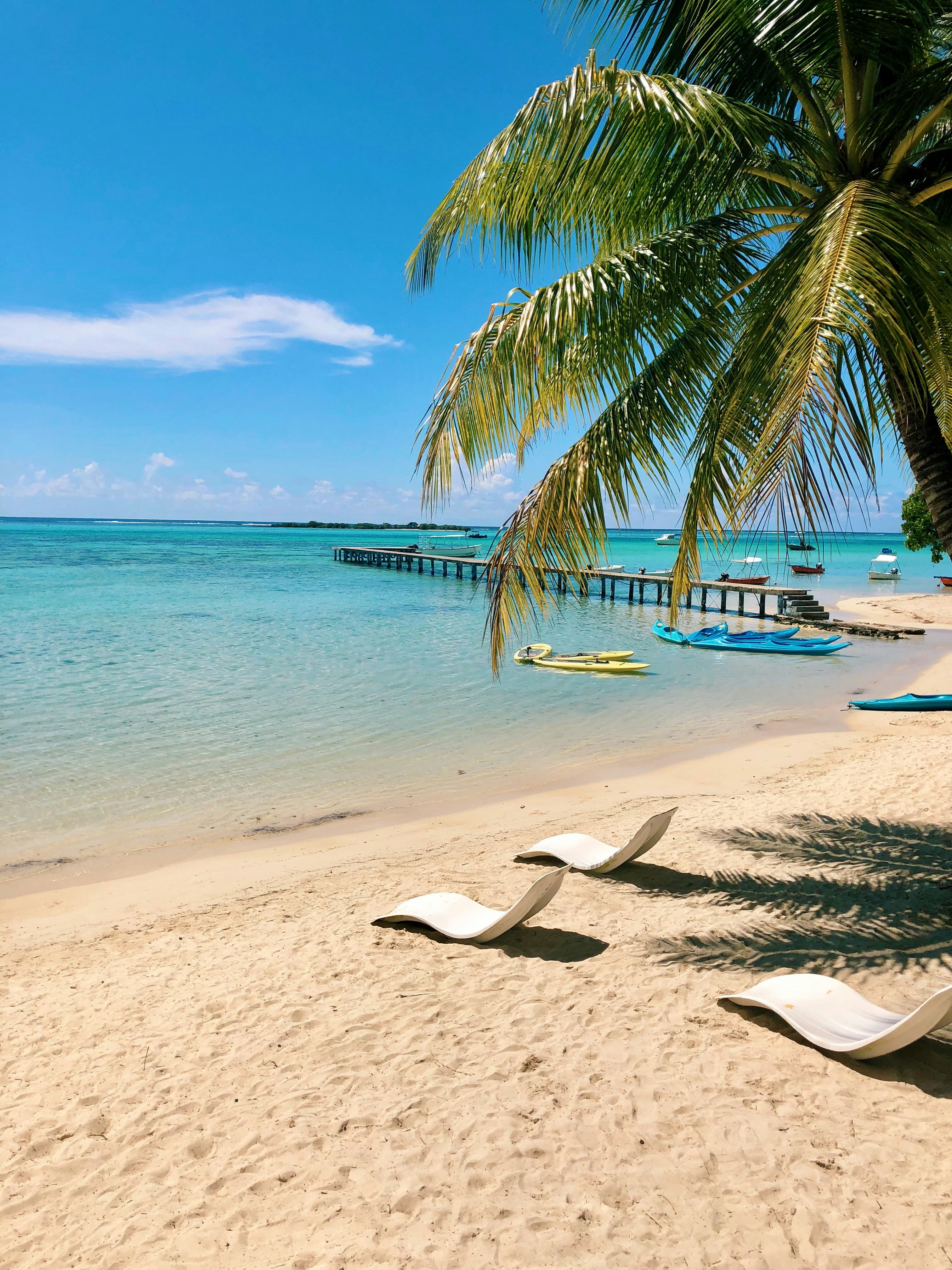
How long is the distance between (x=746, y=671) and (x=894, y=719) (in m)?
5.34

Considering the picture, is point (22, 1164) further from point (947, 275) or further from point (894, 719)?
point (894, 719)

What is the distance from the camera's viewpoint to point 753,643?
21547mm

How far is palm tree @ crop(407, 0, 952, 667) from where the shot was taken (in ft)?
12.0

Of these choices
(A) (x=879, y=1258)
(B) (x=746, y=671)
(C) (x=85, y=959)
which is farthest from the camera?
(B) (x=746, y=671)

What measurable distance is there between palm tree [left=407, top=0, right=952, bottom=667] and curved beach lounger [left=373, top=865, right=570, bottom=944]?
1.64 meters

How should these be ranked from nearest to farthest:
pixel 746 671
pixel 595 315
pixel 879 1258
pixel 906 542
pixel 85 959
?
pixel 879 1258, pixel 595 315, pixel 85 959, pixel 746 671, pixel 906 542

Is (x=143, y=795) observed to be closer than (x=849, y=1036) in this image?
No

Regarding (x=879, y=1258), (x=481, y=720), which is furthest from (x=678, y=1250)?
(x=481, y=720)

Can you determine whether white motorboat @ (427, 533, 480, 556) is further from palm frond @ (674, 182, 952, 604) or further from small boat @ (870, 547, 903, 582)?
palm frond @ (674, 182, 952, 604)

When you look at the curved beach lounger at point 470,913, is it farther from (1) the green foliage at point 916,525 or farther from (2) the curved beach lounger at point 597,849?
(1) the green foliage at point 916,525

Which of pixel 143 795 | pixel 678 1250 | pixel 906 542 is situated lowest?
pixel 143 795

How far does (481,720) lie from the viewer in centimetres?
1372

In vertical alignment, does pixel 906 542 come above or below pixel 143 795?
above

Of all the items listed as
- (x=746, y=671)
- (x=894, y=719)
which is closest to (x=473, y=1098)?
(x=894, y=719)
